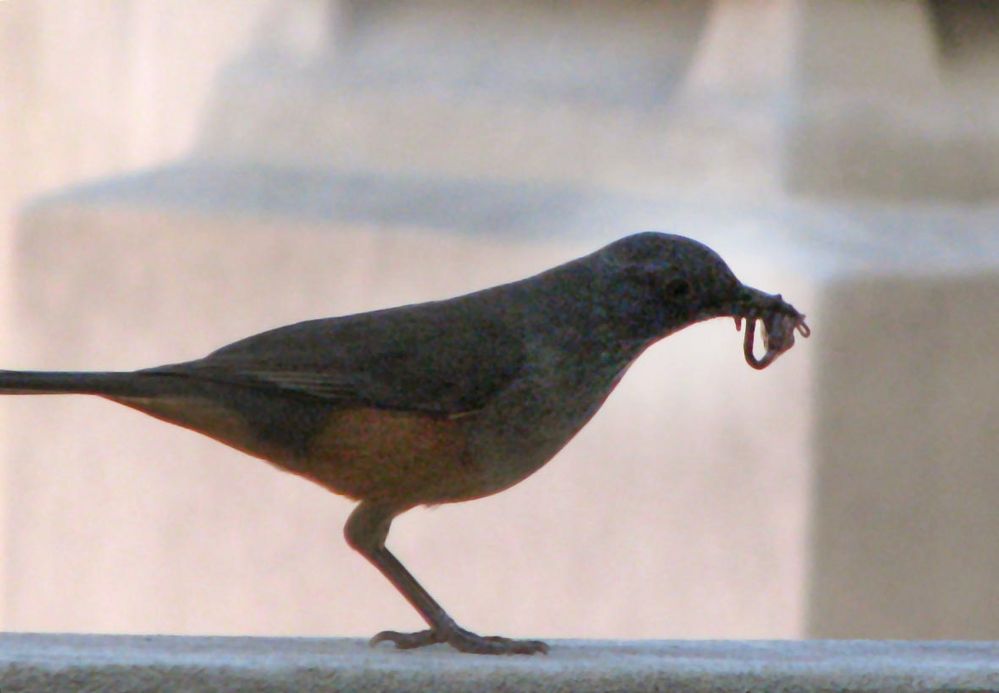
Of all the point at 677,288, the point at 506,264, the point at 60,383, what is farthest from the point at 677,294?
the point at 506,264

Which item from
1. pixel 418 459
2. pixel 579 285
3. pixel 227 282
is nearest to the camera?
pixel 418 459

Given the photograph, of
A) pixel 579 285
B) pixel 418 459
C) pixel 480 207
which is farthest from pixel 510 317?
pixel 480 207

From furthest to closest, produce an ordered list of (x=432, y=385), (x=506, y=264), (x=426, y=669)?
(x=506, y=264)
(x=432, y=385)
(x=426, y=669)

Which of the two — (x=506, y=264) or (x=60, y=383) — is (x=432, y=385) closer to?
(x=60, y=383)

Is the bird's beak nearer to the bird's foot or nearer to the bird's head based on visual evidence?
the bird's head

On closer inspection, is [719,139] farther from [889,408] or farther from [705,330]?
[889,408]

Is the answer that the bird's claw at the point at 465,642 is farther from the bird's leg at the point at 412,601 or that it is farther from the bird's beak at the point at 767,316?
the bird's beak at the point at 767,316
